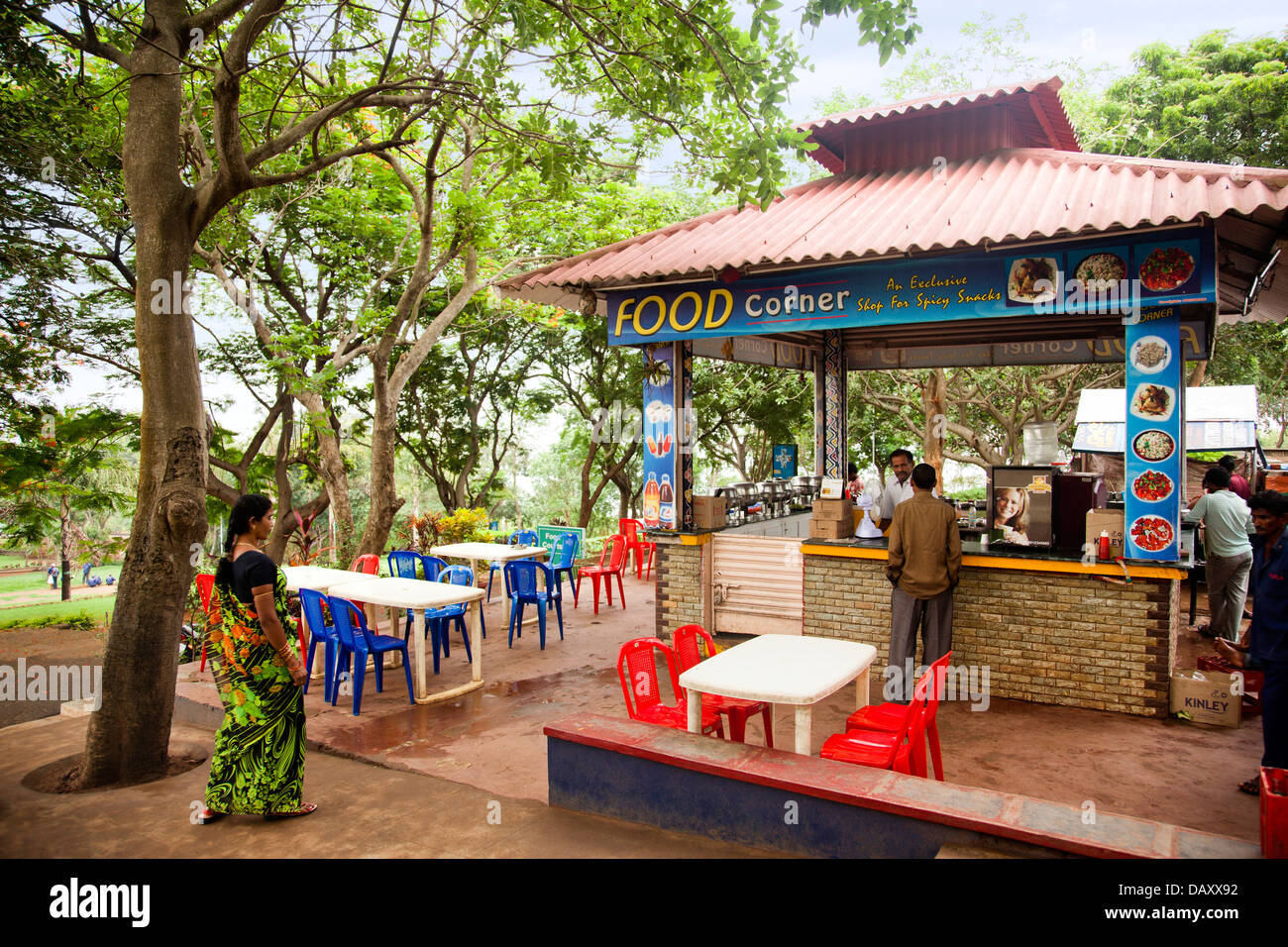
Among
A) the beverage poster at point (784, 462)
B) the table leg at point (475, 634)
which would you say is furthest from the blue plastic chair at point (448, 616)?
the beverage poster at point (784, 462)

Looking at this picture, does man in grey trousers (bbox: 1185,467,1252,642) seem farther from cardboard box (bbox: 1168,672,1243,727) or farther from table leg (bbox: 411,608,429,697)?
table leg (bbox: 411,608,429,697)

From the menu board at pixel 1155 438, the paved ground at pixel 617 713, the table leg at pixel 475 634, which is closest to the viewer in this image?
the paved ground at pixel 617 713

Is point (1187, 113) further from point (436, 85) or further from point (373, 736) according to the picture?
point (373, 736)

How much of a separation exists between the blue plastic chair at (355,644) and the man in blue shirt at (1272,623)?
5.78 meters

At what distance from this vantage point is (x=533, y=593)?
8.47 metres

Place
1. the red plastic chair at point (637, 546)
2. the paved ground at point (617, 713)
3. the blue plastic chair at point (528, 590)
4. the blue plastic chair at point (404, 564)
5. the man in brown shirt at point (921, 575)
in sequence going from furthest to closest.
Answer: the red plastic chair at point (637, 546), the blue plastic chair at point (404, 564), the blue plastic chair at point (528, 590), the man in brown shirt at point (921, 575), the paved ground at point (617, 713)

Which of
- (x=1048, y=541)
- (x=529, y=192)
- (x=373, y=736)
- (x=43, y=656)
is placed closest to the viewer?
(x=373, y=736)

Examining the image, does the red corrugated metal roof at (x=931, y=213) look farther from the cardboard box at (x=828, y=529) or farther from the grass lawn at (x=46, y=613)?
the grass lawn at (x=46, y=613)

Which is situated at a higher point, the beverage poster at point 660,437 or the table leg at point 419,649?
the beverage poster at point 660,437

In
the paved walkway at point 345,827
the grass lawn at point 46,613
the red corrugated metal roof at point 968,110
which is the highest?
the red corrugated metal roof at point 968,110

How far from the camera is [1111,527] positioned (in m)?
6.27

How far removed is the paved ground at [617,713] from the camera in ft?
15.4

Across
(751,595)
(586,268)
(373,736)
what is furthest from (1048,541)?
(373,736)

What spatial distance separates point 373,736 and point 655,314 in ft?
15.1
